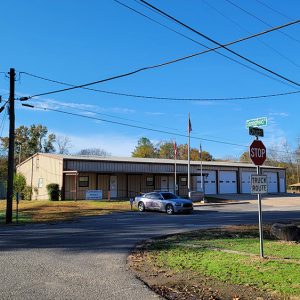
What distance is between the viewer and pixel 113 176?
4378 cm

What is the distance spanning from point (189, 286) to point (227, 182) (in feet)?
158

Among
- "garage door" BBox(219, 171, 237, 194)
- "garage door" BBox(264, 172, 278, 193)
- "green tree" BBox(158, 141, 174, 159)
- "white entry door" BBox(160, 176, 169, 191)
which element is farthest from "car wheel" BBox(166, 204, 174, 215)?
"green tree" BBox(158, 141, 174, 159)

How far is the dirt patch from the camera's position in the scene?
6.80 metres

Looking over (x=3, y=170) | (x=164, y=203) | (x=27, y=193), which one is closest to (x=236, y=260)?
(x=164, y=203)

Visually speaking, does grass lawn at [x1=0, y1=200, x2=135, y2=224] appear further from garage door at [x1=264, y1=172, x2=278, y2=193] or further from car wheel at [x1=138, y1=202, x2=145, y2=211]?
garage door at [x1=264, y1=172, x2=278, y2=193]

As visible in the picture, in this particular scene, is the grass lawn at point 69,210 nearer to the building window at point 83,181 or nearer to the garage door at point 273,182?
the building window at point 83,181

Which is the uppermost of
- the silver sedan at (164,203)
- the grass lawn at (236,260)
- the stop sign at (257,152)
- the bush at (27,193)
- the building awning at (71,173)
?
the building awning at (71,173)

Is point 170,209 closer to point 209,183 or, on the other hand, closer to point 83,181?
point 83,181

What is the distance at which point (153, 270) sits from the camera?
29.6 ft

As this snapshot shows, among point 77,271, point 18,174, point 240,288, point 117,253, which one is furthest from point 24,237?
point 18,174

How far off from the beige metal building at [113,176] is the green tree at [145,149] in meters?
40.3

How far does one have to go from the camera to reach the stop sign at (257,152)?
32.2 feet

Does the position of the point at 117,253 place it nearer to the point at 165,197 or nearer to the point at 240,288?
the point at 240,288

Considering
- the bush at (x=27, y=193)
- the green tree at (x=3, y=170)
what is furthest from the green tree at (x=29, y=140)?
the bush at (x=27, y=193)
